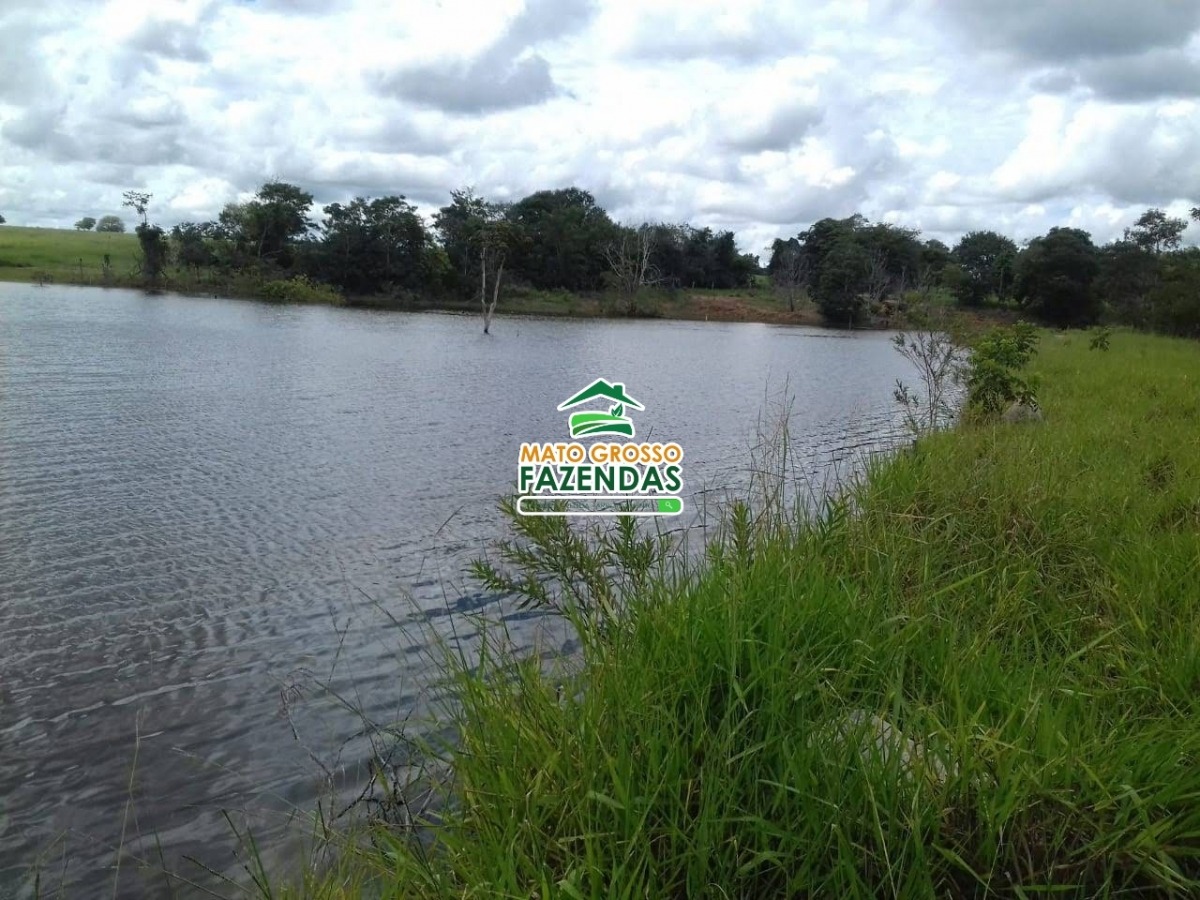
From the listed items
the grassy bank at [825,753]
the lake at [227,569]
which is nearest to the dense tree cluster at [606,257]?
the lake at [227,569]

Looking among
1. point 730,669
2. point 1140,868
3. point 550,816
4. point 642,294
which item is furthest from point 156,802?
point 642,294

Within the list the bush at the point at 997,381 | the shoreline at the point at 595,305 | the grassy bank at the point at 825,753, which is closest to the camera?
the grassy bank at the point at 825,753

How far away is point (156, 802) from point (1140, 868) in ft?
15.4

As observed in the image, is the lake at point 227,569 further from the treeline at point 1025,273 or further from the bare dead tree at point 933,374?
the treeline at point 1025,273

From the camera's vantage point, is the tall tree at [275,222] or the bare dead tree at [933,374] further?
the tall tree at [275,222]

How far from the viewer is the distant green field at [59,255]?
229ft

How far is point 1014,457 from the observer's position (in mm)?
7574

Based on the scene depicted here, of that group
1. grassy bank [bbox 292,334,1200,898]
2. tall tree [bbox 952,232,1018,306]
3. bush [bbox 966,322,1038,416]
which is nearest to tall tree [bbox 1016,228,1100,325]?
tall tree [bbox 952,232,1018,306]

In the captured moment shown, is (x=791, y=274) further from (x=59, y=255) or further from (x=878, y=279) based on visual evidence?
(x=59, y=255)

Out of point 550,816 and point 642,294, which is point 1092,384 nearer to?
point 550,816

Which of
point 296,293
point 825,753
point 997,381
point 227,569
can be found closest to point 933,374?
point 997,381

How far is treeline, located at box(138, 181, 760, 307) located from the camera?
243 feet

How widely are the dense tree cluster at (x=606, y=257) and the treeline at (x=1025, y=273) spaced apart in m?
0.16

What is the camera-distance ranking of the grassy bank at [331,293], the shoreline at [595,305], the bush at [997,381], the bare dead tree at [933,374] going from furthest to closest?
the grassy bank at [331,293], the shoreline at [595,305], the bush at [997,381], the bare dead tree at [933,374]
